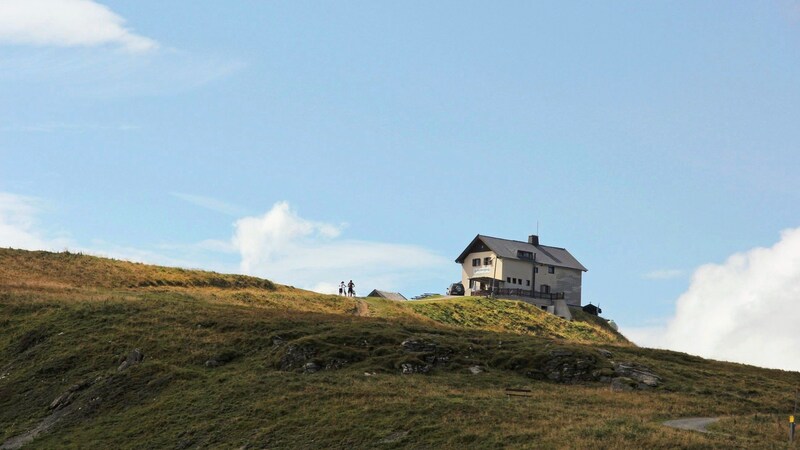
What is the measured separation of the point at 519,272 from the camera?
144 m

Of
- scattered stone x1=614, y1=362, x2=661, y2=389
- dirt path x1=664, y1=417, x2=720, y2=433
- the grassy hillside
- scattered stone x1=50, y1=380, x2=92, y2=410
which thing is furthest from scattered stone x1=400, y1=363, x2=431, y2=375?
scattered stone x1=50, y1=380, x2=92, y2=410

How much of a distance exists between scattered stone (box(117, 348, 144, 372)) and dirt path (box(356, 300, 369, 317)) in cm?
3415

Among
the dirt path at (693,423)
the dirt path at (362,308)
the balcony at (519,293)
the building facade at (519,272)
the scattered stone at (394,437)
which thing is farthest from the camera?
the building facade at (519,272)

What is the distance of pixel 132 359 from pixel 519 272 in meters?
80.7

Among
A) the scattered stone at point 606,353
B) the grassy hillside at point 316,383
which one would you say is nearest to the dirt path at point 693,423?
the grassy hillside at point 316,383

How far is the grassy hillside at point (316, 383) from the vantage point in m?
52.7

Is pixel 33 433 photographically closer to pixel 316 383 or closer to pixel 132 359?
pixel 132 359

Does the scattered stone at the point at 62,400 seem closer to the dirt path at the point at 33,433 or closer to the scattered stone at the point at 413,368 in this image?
the dirt path at the point at 33,433

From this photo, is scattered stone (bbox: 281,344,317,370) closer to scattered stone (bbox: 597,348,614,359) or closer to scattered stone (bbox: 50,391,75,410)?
scattered stone (bbox: 50,391,75,410)

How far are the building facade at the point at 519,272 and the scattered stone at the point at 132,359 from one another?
7358cm

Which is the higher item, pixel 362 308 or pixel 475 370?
pixel 362 308

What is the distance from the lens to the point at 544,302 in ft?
465

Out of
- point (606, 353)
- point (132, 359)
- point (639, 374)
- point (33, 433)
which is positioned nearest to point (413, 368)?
point (639, 374)

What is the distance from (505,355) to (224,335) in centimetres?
2048
